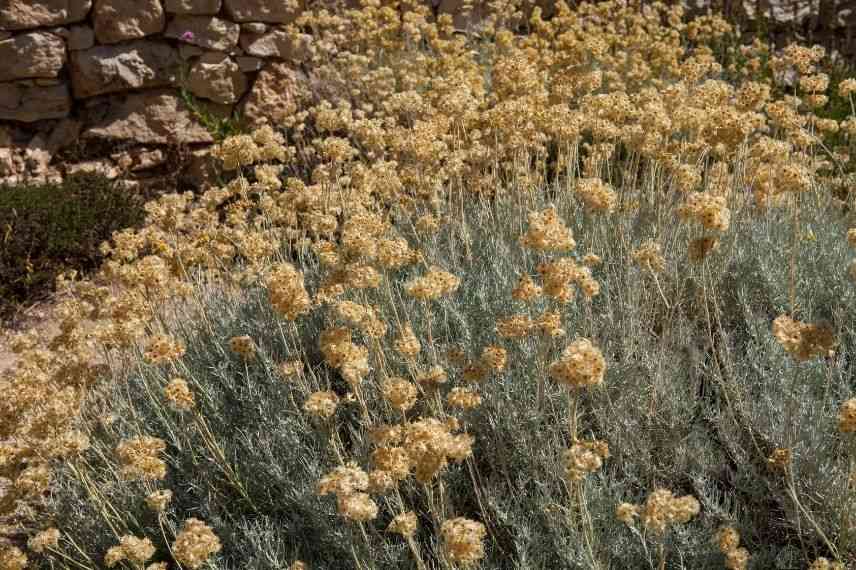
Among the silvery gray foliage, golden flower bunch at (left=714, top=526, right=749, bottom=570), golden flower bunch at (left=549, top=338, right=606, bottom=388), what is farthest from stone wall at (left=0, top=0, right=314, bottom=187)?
golden flower bunch at (left=714, top=526, right=749, bottom=570)

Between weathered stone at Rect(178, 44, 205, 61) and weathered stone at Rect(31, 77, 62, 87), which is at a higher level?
weathered stone at Rect(178, 44, 205, 61)

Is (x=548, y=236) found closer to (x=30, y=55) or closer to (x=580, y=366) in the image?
(x=580, y=366)

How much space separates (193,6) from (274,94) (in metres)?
1.12

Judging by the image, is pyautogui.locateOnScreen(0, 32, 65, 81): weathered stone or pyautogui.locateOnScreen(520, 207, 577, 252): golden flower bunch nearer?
pyautogui.locateOnScreen(520, 207, 577, 252): golden flower bunch

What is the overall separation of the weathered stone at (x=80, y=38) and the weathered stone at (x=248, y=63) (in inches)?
53.3

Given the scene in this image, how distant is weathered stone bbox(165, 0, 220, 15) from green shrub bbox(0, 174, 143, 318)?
177 centimetres

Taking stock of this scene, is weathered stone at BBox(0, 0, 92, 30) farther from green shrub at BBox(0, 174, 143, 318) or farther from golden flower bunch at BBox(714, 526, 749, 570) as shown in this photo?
Answer: golden flower bunch at BBox(714, 526, 749, 570)

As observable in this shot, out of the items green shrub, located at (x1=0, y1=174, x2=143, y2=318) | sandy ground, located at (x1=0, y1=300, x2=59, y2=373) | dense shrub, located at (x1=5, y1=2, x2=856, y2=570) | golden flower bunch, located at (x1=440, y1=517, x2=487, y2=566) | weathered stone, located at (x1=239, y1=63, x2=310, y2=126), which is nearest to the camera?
golden flower bunch, located at (x1=440, y1=517, x2=487, y2=566)

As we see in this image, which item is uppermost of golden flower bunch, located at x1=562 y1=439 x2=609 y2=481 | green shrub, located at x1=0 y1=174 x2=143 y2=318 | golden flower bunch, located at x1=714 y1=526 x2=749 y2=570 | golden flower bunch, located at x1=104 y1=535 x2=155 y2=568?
golden flower bunch, located at x1=562 y1=439 x2=609 y2=481

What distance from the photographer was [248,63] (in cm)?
806

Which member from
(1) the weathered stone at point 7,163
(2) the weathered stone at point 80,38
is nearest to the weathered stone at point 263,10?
(2) the weathered stone at point 80,38

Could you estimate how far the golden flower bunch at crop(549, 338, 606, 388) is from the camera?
7.55 feet

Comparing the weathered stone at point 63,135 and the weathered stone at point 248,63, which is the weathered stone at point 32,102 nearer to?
the weathered stone at point 63,135

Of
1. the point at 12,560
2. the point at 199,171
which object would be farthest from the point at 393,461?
the point at 199,171
